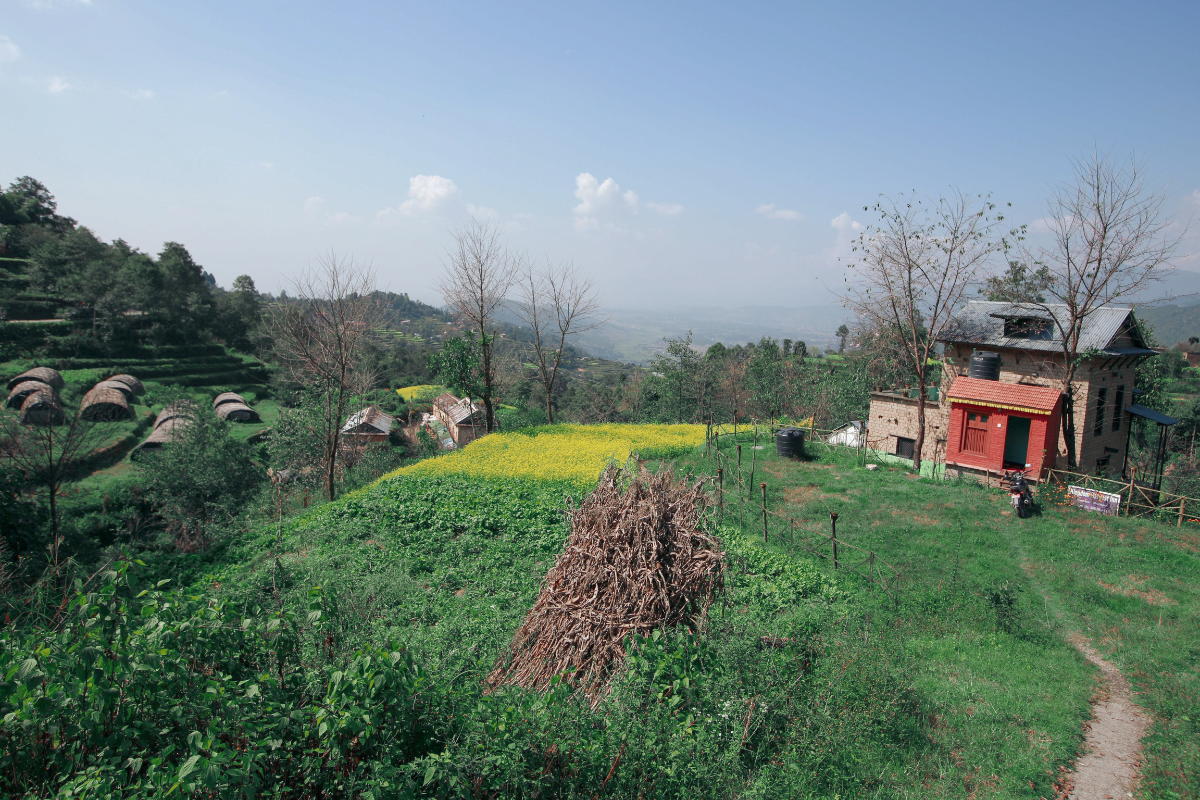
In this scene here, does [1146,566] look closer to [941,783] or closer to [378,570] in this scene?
[941,783]

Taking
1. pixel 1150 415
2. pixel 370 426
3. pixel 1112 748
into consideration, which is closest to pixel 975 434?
pixel 1150 415

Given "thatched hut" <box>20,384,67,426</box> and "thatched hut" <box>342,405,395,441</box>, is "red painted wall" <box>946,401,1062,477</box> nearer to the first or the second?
"thatched hut" <box>342,405,395,441</box>

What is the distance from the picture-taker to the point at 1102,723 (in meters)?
7.34

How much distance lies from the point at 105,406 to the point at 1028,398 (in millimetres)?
49002

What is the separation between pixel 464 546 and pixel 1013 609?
35.2 ft

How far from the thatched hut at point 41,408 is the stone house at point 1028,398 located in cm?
4106

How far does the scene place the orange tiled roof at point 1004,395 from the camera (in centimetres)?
1720

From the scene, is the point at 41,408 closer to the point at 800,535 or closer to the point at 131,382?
the point at 131,382

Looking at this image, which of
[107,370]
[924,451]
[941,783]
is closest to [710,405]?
[924,451]

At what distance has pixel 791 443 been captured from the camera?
2123cm

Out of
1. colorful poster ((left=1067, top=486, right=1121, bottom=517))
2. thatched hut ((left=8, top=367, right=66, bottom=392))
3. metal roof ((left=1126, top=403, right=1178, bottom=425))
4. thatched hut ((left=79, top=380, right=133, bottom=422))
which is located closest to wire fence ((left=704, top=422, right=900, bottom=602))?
colorful poster ((left=1067, top=486, right=1121, bottom=517))

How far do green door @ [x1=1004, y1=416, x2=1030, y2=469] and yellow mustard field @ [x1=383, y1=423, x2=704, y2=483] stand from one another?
11516 millimetres

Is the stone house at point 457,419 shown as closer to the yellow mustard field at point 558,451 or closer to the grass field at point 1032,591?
the yellow mustard field at point 558,451

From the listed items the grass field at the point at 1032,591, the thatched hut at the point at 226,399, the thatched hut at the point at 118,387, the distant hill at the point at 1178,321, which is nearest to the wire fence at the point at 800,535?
the grass field at the point at 1032,591
